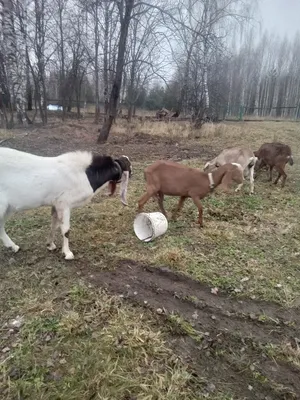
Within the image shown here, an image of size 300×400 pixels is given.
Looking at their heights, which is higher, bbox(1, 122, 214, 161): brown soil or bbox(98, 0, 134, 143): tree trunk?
bbox(98, 0, 134, 143): tree trunk

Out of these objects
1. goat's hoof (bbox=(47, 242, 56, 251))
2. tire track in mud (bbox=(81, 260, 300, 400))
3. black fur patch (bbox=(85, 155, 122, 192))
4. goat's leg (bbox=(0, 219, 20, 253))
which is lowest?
tire track in mud (bbox=(81, 260, 300, 400))

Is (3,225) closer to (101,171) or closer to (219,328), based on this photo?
(101,171)

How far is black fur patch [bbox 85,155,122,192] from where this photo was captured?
14.2 feet

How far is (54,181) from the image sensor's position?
3.99 m

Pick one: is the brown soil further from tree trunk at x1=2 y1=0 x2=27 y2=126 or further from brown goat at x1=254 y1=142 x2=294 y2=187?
brown goat at x1=254 y1=142 x2=294 y2=187

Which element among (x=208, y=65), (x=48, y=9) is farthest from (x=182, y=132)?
(x=48, y=9)

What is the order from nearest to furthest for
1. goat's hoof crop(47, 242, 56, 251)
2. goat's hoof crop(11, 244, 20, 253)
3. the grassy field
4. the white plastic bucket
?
the grassy field → goat's hoof crop(11, 244, 20, 253) → goat's hoof crop(47, 242, 56, 251) → the white plastic bucket

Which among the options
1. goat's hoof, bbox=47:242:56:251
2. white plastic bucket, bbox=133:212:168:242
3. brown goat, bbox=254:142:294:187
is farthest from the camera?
brown goat, bbox=254:142:294:187

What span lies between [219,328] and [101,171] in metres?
2.48

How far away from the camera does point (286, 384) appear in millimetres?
2500

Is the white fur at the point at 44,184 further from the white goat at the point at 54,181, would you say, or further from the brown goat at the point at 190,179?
the brown goat at the point at 190,179

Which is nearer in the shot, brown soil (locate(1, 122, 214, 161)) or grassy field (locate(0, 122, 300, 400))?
grassy field (locate(0, 122, 300, 400))

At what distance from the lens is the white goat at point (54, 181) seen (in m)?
3.76

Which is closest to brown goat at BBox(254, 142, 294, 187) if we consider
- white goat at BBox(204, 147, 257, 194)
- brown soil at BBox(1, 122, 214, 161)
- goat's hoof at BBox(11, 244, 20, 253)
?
white goat at BBox(204, 147, 257, 194)
